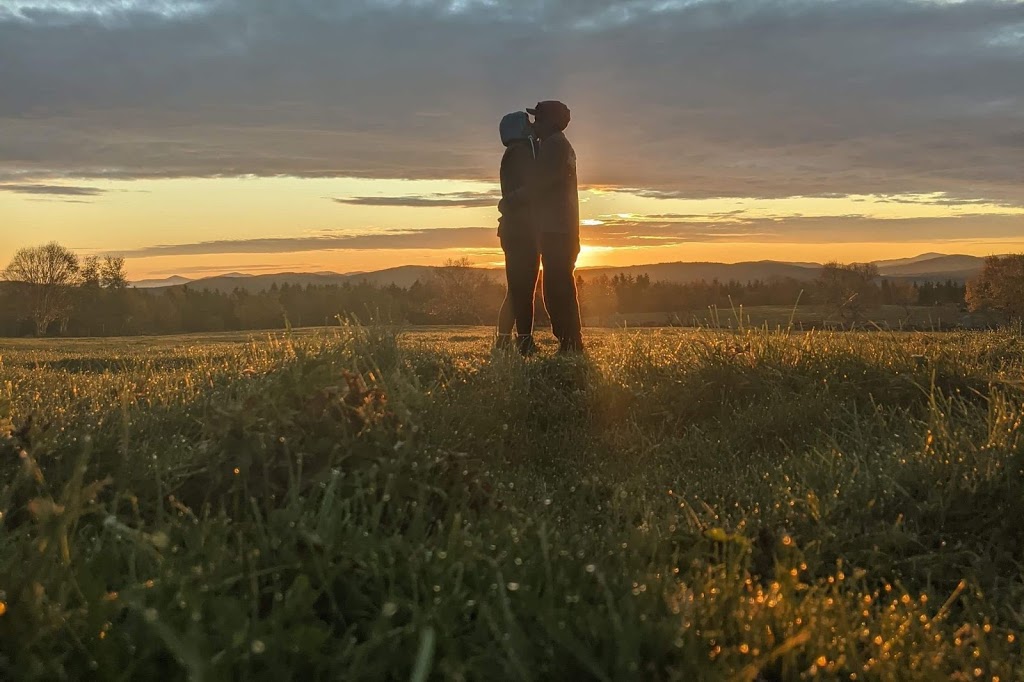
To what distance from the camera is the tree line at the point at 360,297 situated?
147 feet

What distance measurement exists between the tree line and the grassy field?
2567 cm

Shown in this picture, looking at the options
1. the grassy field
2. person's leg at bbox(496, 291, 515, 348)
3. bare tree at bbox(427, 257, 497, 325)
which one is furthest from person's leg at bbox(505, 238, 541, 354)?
bare tree at bbox(427, 257, 497, 325)

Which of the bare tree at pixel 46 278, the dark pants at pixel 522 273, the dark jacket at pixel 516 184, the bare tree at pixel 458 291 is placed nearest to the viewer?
the dark jacket at pixel 516 184

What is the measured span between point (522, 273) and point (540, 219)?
0.67 m

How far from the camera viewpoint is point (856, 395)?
20.2ft

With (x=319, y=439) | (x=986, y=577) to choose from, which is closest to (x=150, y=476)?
A: (x=319, y=439)

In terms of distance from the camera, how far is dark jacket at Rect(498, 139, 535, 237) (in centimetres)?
887

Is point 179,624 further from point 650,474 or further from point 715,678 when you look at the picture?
point 650,474

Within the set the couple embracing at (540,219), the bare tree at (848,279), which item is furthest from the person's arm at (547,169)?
the bare tree at (848,279)

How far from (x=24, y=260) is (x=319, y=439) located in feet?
251

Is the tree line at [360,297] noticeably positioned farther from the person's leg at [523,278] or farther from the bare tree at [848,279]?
the person's leg at [523,278]

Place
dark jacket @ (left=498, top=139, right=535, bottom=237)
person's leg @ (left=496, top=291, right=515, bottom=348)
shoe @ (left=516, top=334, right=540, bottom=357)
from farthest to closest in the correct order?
person's leg @ (left=496, top=291, right=515, bottom=348)
dark jacket @ (left=498, top=139, right=535, bottom=237)
shoe @ (left=516, top=334, right=540, bottom=357)

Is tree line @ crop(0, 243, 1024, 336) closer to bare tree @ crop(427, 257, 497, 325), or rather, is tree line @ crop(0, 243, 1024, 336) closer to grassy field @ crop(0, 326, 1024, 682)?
bare tree @ crop(427, 257, 497, 325)

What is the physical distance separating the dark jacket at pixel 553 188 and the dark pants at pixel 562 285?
129 millimetres
